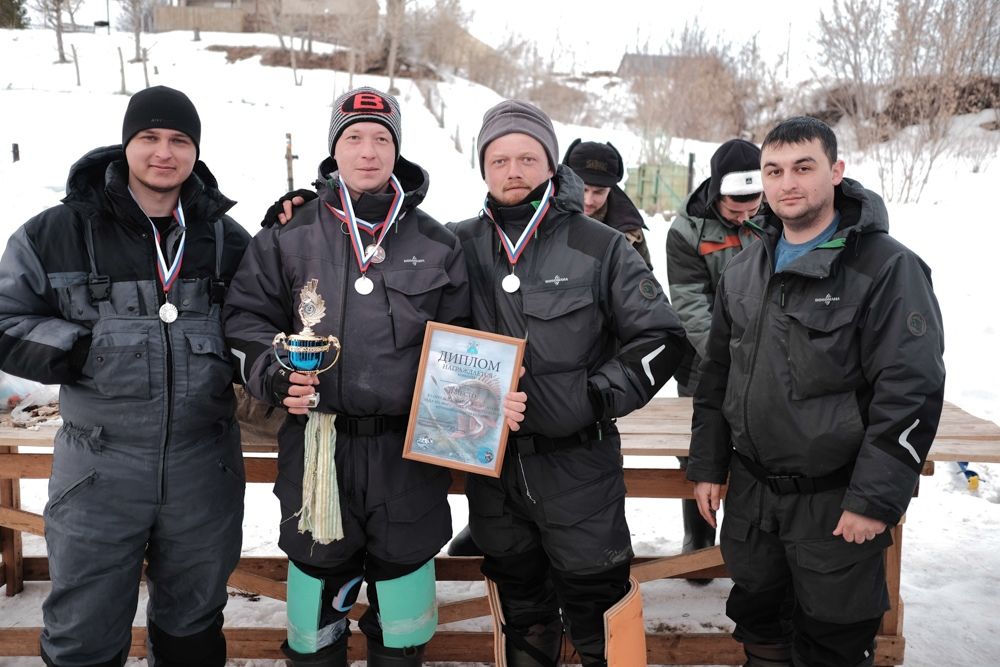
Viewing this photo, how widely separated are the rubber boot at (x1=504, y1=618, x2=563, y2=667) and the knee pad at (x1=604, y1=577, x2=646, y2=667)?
28 cm

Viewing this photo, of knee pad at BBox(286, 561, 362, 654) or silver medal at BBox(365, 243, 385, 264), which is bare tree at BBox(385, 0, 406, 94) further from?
knee pad at BBox(286, 561, 362, 654)

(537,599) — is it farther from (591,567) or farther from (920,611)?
(920,611)

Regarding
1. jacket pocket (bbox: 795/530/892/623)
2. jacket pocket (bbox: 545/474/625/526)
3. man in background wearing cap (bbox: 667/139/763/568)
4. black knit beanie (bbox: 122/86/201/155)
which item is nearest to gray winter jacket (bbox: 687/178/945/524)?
jacket pocket (bbox: 795/530/892/623)

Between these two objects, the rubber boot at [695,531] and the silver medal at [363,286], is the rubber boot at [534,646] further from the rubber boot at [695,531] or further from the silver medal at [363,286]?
the rubber boot at [695,531]

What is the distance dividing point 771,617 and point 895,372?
1.05 m

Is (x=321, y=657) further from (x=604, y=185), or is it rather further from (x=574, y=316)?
(x=604, y=185)

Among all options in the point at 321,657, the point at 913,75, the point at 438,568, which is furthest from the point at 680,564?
the point at 913,75

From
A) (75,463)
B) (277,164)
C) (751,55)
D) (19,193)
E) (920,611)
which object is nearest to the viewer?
(75,463)

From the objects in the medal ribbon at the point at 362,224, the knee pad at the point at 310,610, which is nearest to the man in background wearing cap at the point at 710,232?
the medal ribbon at the point at 362,224

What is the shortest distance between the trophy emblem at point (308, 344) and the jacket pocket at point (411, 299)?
0.22 meters

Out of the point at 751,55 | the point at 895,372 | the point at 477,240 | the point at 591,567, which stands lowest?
the point at 591,567

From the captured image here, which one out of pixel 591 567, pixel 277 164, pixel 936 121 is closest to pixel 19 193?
pixel 277 164

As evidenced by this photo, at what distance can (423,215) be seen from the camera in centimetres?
273

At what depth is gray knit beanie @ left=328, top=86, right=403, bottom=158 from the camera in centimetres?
259
